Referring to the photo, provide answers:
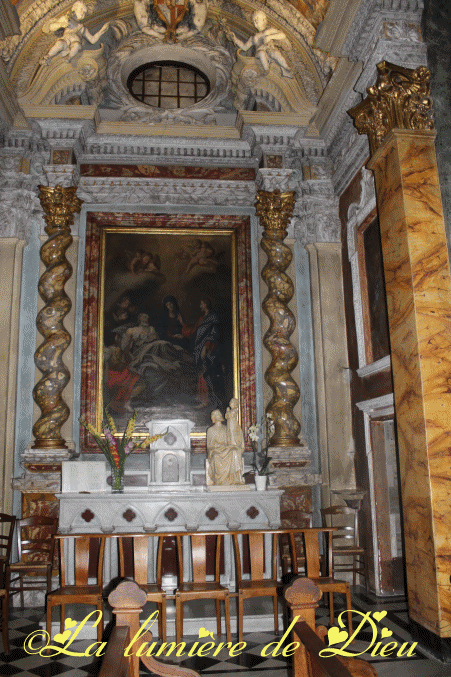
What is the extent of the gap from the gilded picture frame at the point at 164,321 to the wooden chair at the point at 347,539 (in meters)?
1.85

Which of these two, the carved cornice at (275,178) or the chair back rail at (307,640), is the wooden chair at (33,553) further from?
the carved cornice at (275,178)

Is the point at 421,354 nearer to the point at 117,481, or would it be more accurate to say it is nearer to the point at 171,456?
the point at 171,456

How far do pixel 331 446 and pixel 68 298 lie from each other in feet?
14.0

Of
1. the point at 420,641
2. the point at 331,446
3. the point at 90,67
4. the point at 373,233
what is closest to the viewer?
the point at 420,641

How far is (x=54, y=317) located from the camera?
7.91 metres

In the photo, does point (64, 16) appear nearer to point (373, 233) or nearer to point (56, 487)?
point (373, 233)

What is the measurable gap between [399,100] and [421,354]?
8.48ft

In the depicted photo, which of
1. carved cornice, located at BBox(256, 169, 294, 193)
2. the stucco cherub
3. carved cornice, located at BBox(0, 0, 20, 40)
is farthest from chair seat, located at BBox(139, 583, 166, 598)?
the stucco cherub

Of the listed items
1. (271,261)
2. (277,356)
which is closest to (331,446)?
(277,356)

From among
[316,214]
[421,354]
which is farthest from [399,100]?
[316,214]

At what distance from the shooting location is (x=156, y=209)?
887cm

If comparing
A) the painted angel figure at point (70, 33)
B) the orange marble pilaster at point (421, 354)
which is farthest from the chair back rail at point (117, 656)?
the painted angel figure at point (70, 33)

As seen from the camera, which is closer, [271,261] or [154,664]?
[154,664]

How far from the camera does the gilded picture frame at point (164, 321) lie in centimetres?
810
